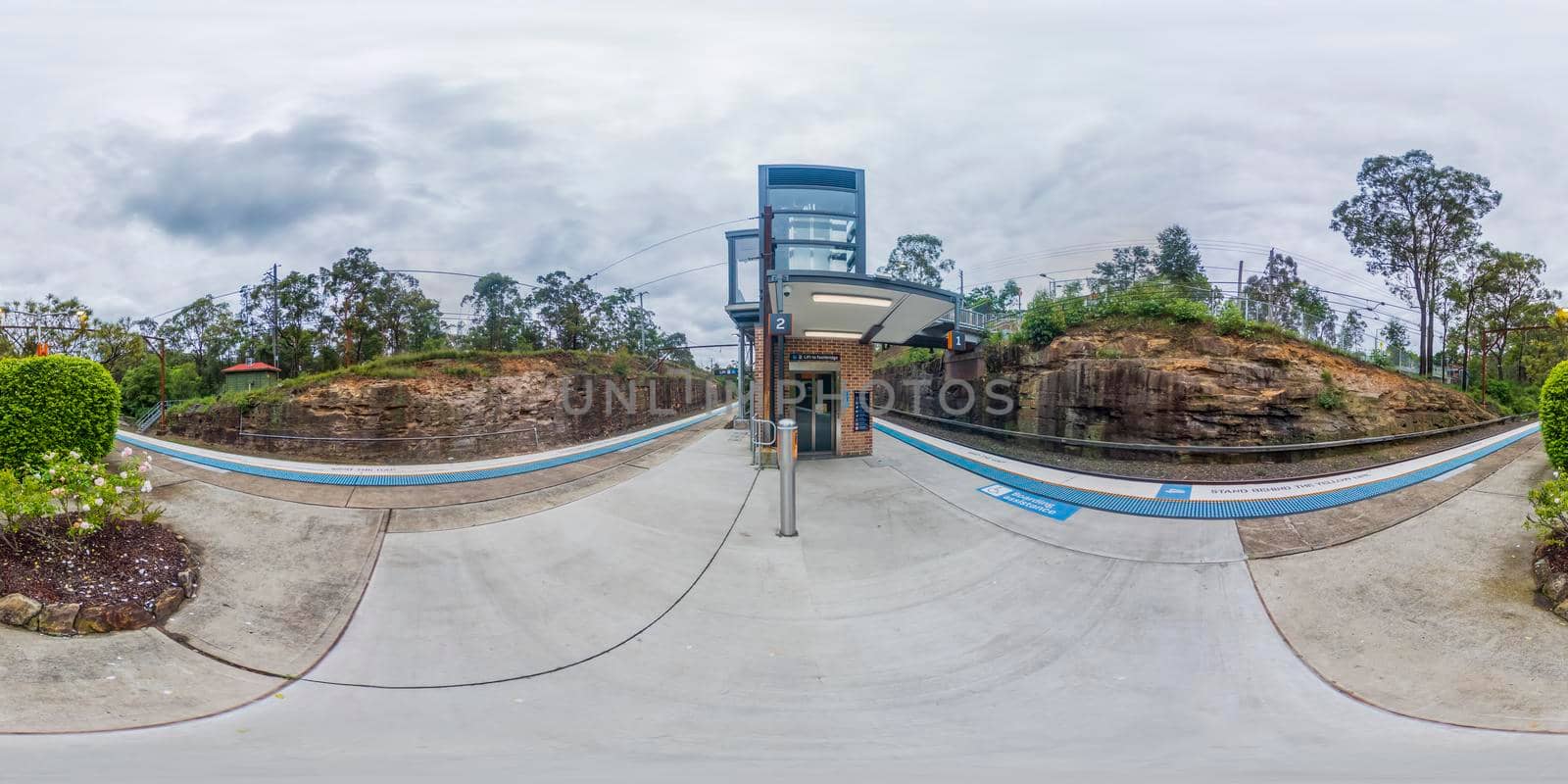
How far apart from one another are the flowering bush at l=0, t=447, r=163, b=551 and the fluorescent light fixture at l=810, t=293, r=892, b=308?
7290mm

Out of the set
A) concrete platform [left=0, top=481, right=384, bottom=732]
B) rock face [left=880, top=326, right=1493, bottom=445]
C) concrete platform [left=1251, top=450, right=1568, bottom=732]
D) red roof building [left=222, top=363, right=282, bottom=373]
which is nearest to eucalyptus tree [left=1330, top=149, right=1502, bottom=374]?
rock face [left=880, top=326, right=1493, bottom=445]

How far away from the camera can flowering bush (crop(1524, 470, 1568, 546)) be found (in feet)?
13.8

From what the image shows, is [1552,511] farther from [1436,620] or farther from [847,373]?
[847,373]

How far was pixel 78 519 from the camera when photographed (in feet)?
14.3

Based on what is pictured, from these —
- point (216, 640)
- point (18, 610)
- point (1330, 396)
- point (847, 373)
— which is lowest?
point (216, 640)

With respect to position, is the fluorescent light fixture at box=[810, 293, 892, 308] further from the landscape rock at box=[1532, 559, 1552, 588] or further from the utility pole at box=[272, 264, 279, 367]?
the utility pole at box=[272, 264, 279, 367]

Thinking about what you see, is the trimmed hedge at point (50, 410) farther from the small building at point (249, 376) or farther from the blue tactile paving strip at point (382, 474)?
the small building at point (249, 376)

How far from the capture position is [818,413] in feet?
34.0

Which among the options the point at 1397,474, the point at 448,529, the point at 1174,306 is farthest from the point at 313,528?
the point at 1174,306

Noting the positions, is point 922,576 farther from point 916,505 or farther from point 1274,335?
point 1274,335

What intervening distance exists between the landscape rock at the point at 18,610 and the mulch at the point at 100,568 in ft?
0.19

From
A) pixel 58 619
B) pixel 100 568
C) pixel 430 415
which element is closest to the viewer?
pixel 58 619

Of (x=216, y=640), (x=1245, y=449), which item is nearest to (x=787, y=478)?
(x=216, y=640)

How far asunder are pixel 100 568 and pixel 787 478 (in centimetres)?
548
